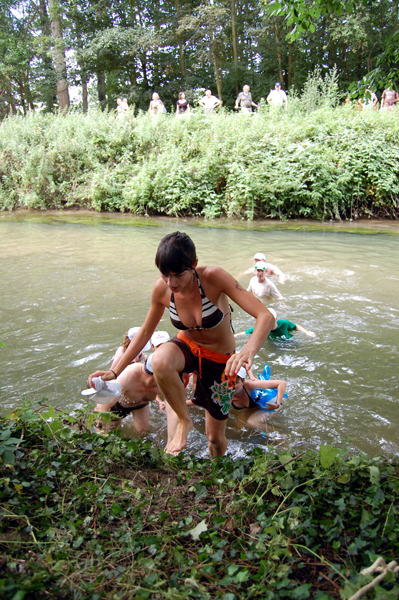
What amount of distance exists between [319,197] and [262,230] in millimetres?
2946

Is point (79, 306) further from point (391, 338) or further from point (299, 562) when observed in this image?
point (299, 562)

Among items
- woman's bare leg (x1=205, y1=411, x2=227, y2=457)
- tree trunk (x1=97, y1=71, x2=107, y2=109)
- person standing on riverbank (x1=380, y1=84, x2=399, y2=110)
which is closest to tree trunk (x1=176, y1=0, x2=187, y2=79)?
tree trunk (x1=97, y1=71, x2=107, y2=109)

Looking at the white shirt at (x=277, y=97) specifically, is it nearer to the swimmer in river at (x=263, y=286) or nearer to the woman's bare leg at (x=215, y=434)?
the swimmer in river at (x=263, y=286)

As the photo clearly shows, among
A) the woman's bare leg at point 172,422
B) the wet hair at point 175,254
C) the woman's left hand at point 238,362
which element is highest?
the wet hair at point 175,254

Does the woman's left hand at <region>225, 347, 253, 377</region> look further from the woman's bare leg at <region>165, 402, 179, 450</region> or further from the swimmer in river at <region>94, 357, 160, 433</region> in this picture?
the swimmer in river at <region>94, 357, 160, 433</region>

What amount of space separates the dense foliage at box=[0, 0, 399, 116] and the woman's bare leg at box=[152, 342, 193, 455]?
2625 centimetres

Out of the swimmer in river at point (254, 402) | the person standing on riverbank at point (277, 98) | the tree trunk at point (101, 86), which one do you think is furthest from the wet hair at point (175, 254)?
the tree trunk at point (101, 86)

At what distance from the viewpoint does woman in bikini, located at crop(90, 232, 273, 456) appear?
299 cm

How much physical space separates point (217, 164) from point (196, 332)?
1528cm

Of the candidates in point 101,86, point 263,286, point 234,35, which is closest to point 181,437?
point 263,286

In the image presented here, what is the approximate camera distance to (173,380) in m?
3.36

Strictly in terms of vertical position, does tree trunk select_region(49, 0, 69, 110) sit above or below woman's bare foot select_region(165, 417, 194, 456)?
above

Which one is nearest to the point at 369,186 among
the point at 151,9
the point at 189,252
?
the point at 189,252

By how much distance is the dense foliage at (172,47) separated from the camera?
26250 mm
